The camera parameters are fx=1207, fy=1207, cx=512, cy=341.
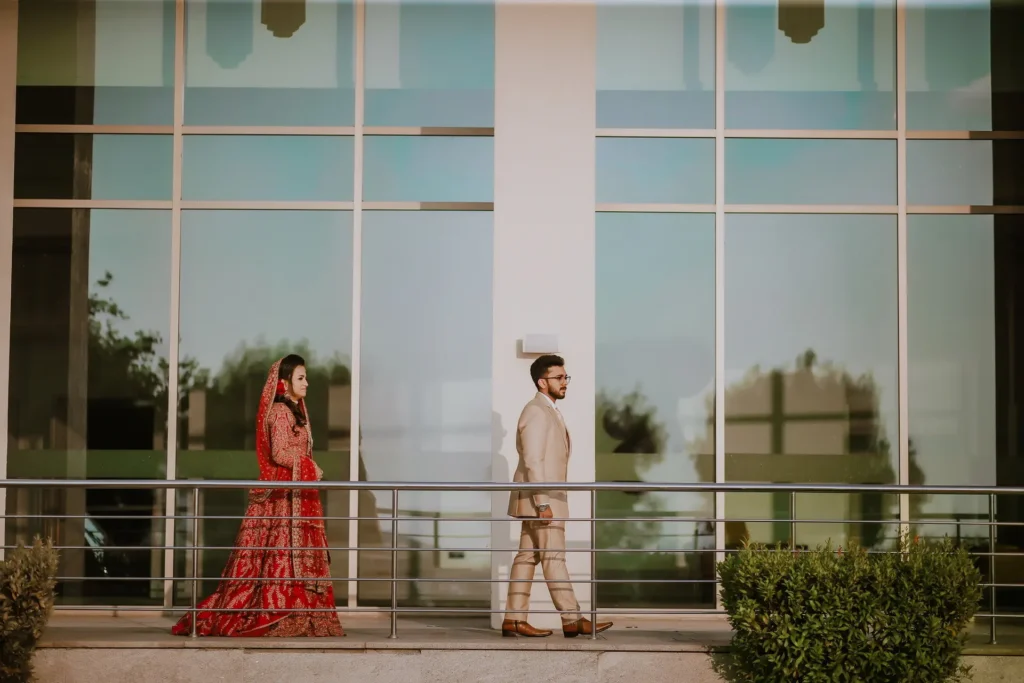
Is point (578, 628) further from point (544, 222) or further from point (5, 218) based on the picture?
point (5, 218)

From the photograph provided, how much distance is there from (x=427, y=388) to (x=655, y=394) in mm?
1765

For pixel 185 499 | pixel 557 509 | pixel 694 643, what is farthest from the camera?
pixel 185 499

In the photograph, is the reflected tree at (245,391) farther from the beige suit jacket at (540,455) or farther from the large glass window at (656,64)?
the large glass window at (656,64)

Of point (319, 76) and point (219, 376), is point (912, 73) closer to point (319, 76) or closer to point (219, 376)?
point (319, 76)

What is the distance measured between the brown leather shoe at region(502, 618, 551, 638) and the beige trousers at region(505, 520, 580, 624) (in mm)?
36

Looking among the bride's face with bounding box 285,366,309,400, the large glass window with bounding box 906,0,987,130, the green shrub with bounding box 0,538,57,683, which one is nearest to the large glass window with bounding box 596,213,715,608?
the large glass window with bounding box 906,0,987,130

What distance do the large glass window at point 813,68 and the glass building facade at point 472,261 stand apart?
0.02 meters

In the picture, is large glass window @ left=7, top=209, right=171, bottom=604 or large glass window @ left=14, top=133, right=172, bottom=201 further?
large glass window @ left=14, top=133, right=172, bottom=201

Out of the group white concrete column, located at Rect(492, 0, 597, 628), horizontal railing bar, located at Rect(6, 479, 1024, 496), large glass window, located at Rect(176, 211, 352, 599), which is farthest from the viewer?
large glass window, located at Rect(176, 211, 352, 599)

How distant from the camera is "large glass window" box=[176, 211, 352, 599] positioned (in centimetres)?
929

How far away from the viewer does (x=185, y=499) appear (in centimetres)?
926

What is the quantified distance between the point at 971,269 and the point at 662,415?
8.81ft

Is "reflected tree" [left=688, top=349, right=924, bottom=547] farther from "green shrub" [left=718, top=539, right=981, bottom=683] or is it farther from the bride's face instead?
the bride's face

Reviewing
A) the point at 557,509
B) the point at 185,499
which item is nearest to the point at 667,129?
Answer: the point at 557,509
